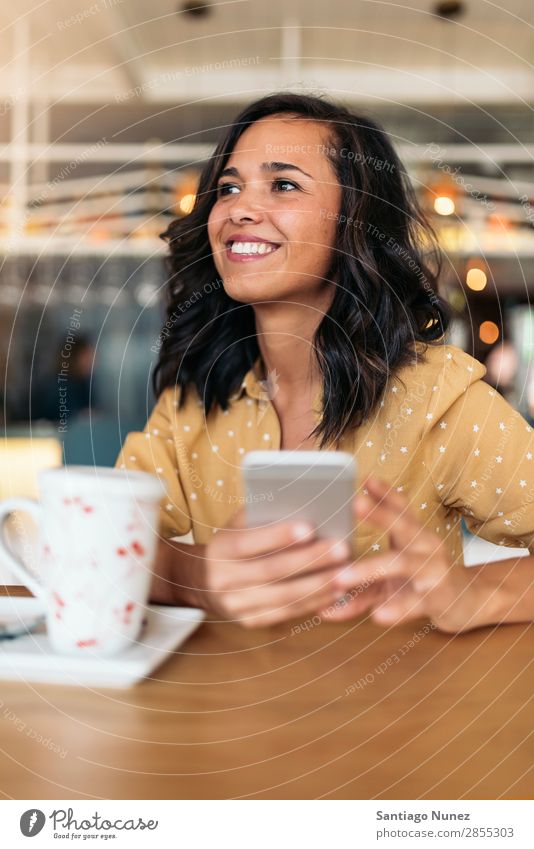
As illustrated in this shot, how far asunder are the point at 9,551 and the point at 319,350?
42 cm

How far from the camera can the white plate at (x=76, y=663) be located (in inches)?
12.0

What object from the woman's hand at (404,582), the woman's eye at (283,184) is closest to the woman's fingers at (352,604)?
the woman's hand at (404,582)

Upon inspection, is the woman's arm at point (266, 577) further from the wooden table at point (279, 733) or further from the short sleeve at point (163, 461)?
the short sleeve at point (163, 461)

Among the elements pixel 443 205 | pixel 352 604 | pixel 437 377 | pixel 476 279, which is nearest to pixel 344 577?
pixel 352 604

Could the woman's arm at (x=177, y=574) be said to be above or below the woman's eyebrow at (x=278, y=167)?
below

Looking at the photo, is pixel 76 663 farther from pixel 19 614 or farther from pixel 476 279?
pixel 476 279

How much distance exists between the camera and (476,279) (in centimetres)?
175

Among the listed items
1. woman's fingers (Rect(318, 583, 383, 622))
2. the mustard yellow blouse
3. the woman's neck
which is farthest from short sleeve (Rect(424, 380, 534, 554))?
woman's fingers (Rect(318, 583, 383, 622))

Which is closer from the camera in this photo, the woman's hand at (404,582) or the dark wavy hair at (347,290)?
the woman's hand at (404,582)

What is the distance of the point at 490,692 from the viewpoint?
32 centimetres

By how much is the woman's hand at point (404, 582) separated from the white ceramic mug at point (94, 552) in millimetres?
123
